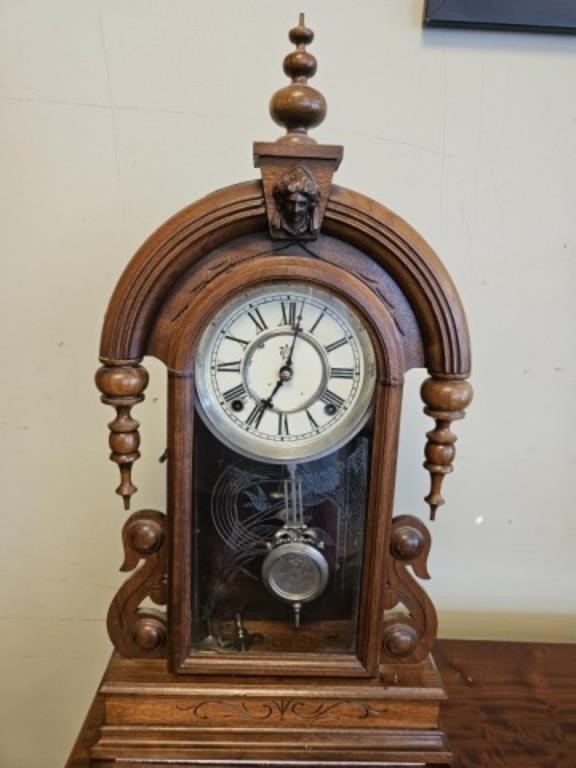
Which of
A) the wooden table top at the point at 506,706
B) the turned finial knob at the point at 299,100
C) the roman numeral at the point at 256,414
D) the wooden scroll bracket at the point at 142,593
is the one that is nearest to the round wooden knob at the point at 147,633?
the wooden scroll bracket at the point at 142,593

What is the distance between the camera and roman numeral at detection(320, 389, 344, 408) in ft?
2.11

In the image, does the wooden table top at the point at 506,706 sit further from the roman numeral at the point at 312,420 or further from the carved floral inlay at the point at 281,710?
the roman numeral at the point at 312,420

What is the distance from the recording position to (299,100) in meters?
0.57

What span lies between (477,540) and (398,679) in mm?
355

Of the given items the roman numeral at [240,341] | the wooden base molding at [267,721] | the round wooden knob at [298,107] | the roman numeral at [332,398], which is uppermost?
the round wooden knob at [298,107]

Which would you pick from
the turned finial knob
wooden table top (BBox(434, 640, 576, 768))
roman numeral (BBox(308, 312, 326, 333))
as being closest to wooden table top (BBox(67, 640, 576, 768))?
wooden table top (BBox(434, 640, 576, 768))

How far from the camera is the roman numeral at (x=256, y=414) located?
2.11ft

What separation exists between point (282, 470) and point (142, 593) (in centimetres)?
20

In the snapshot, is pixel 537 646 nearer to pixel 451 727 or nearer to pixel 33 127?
pixel 451 727

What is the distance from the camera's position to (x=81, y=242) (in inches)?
34.1

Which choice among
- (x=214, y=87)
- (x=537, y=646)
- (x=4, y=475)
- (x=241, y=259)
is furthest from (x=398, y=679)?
(x=214, y=87)

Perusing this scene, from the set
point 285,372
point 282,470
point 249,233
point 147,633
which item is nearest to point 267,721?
point 147,633

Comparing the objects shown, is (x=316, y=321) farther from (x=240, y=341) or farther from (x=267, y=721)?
(x=267, y=721)

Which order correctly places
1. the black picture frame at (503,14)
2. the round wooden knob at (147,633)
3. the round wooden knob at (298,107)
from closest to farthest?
the round wooden knob at (298,107) < the round wooden knob at (147,633) < the black picture frame at (503,14)
